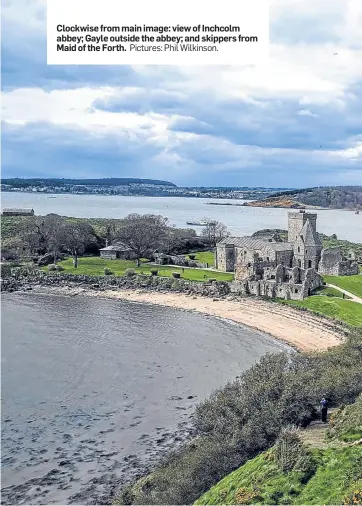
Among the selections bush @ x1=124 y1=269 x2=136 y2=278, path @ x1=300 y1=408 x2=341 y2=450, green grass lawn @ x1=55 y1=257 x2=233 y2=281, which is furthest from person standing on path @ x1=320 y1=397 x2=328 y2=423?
bush @ x1=124 y1=269 x2=136 y2=278

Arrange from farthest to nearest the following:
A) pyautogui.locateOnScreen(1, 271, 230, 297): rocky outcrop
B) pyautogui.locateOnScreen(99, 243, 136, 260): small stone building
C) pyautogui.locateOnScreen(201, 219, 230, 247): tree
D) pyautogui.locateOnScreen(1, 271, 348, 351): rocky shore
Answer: pyautogui.locateOnScreen(201, 219, 230, 247): tree, pyautogui.locateOnScreen(99, 243, 136, 260): small stone building, pyautogui.locateOnScreen(1, 271, 230, 297): rocky outcrop, pyautogui.locateOnScreen(1, 271, 348, 351): rocky shore

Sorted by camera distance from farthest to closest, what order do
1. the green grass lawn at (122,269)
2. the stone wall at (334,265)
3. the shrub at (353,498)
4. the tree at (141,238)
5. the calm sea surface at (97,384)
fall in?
the tree at (141,238) < the green grass lawn at (122,269) < the stone wall at (334,265) < the calm sea surface at (97,384) < the shrub at (353,498)

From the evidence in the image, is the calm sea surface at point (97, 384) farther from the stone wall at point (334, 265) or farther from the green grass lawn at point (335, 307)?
the stone wall at point (334, 265)

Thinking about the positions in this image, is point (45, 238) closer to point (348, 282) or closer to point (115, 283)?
point (115, 283)

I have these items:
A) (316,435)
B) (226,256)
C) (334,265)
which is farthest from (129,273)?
(316,435)

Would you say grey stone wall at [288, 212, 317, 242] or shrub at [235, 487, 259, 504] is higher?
grey stone wall at [288, 212, 317, 242]

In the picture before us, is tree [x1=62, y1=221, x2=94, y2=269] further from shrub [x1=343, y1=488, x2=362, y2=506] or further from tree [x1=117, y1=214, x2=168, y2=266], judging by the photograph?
shrub [x1=343, y1=488, x2=362, y2=506]

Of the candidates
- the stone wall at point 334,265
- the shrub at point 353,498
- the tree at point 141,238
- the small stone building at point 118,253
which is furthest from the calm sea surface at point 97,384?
the small stone building at point 118,253
